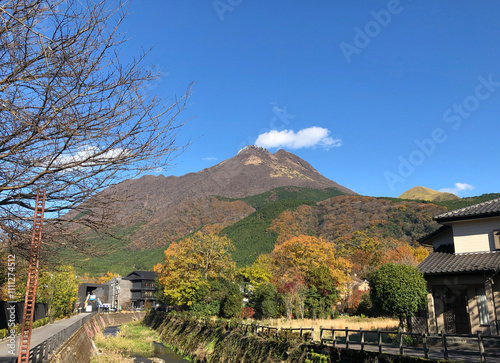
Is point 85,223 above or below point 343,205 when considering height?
below

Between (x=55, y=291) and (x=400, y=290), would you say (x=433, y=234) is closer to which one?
(x=400, y=290)

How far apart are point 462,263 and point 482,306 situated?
83.3 inches

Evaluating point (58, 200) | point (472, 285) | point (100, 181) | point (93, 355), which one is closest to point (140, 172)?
point (100, 181)

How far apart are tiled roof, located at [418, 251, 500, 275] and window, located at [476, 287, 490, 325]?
123 centimetres

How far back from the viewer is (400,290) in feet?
56.1

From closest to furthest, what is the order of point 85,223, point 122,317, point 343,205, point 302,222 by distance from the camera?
point 85,223 < point 122,317 < point 302,222 < point 343,205

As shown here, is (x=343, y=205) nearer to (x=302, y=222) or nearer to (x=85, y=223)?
(x=302, y=222)

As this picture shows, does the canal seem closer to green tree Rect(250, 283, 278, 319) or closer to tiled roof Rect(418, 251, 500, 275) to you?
green tree Rect(250, 283, 278, 319)

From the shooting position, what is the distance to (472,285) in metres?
17.8

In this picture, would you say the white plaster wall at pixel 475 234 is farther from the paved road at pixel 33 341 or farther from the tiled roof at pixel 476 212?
the paved road at pixel 33 341

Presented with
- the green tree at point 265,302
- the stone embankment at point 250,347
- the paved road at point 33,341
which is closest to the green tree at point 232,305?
the green tree at point 265,302

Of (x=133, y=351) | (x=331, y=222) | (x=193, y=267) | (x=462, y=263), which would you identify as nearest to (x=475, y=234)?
(x=462, y=263)

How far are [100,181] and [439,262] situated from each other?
1890 centimetres

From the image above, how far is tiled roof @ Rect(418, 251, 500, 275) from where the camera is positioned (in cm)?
1719
